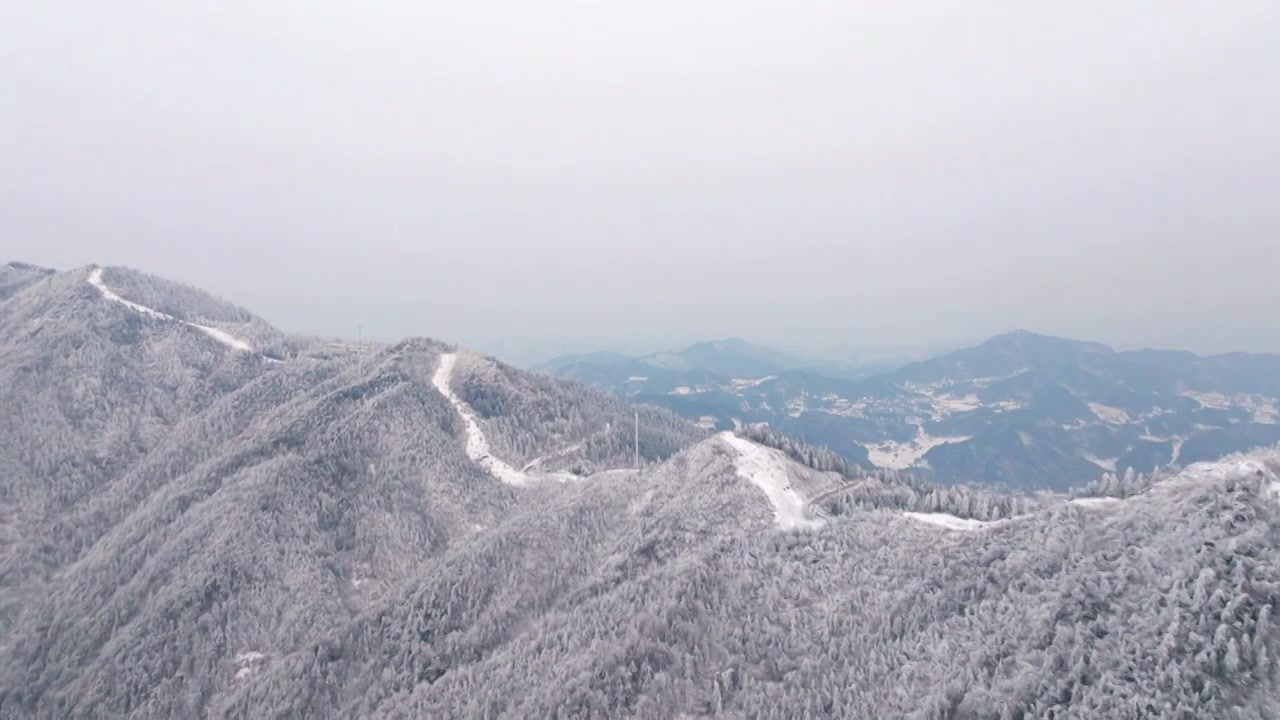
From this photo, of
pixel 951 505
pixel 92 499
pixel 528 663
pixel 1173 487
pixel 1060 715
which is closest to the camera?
pixel 1060 715

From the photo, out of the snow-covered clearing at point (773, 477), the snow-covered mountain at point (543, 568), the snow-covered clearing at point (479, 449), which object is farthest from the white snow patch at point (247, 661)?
the snow-covered clearing at point (773, 477)

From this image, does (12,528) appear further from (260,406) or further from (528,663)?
(528,663)

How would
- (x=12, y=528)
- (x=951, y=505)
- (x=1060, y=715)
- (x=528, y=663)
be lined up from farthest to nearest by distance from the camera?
(x=12, y=528) → (x=951, y=505) → (x=528, y=663) → (x=1060, y=715)

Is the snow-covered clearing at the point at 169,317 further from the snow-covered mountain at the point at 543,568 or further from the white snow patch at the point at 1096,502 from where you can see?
the white snow patch at the point at 1096,502

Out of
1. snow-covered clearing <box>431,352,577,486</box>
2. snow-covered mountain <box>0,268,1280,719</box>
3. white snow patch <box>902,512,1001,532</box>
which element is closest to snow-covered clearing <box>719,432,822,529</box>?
snow-covered mountain <box>0,268,1280,719</box>

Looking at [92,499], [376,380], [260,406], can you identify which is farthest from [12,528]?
[376,380]

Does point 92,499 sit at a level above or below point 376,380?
below

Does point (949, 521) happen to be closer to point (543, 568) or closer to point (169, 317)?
point (543, 568)
